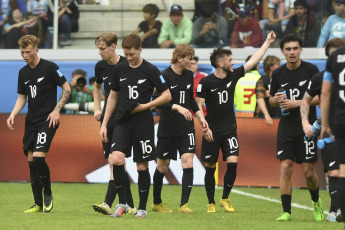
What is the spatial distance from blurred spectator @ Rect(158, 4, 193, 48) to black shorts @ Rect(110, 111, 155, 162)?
8.93 m

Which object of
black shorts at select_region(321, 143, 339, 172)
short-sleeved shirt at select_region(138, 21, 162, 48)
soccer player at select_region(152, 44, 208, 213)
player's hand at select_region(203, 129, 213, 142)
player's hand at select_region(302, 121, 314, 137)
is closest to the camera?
player's hand at select_region(302, 121, 314, 137)

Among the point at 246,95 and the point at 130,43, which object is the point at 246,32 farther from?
the point at 130,43

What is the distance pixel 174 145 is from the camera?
461 inches

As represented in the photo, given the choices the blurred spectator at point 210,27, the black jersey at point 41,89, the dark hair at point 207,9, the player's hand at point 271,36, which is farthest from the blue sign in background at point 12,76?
the player's hand at point 271,36

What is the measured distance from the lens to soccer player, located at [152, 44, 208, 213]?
11461 millimetres

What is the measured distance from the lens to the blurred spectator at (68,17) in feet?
64.3

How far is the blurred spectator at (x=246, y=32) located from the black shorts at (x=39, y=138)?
27.7 ft

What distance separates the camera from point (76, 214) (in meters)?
10.7

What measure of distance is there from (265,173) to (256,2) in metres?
4.43

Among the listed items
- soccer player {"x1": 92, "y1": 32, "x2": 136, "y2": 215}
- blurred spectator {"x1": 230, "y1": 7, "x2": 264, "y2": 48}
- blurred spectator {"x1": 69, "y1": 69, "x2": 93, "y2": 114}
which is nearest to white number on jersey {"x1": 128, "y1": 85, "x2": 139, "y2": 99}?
soccer player {"x1": 92, "y1": 32, "x2": 136, "y2": 215}

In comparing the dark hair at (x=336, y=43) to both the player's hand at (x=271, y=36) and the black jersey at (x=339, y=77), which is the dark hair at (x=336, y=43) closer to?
the player's hand at (x=271, y=36)

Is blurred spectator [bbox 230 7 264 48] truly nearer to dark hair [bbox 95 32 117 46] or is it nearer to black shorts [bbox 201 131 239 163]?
black shorts [bbox 201 131 239 163]

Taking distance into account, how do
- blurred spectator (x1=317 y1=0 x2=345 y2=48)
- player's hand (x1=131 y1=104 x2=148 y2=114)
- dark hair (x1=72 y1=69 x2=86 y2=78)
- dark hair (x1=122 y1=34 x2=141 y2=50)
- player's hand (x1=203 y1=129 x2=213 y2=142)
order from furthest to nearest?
blurred spectator (x1=317 y1=0 x2=345 y2=48) → dark hair (x1=72 y1=69 x2=86 y2=78) → player's hand (x1=203 y1=129 x2=213 y2=142) → player's hand (x1=131 y1=104 x2=148 y2=114) → dark hair (x1=122 y1=34 x2=141 y2=50)

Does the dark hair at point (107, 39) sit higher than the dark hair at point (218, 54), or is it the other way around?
the dark hair at point (107, 39)
